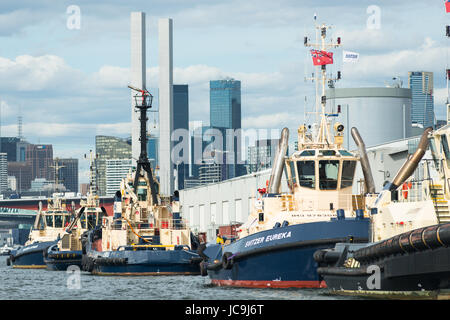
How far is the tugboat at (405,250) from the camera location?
21969 mm

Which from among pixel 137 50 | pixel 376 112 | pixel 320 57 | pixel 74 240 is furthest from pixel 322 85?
pixel 137 50

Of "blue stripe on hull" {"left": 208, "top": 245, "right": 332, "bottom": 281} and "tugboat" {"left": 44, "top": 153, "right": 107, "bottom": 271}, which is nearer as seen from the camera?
"blue stripe on hull" {"left": 208, "top": 245, "right": 332, "bottom": 281}

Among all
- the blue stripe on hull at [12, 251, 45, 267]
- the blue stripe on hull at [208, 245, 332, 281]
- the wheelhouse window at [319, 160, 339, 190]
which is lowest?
the blue stripe on hull at [12, 251, 45, 267]

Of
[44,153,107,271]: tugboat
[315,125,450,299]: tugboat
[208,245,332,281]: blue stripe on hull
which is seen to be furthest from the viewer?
[44,153,107,271]: tugboat

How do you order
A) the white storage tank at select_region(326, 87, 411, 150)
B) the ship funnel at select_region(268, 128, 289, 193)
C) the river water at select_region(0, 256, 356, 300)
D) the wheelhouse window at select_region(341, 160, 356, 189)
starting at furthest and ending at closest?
the white storage tank at select_region(326, 87, 411, 150) < the ship funnel at select_region(268, 128, 289, 193) < the wheelhouse window at select_region(341, 160, 356, 189) < the river water at select_region(0, 256, 356, 300)

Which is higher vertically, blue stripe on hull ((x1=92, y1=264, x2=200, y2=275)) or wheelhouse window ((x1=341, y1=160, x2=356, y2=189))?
wheelhouse window ((x1=341, y1=160, x2=356, y2=189))

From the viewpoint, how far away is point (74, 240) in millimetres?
70062

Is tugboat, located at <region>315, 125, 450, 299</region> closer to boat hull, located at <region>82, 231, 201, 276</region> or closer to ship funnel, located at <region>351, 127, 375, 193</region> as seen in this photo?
ship funnel, located at <region>351, 127, 375, 193</region>

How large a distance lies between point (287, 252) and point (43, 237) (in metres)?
51.3

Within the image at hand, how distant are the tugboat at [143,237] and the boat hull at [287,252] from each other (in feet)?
48.9

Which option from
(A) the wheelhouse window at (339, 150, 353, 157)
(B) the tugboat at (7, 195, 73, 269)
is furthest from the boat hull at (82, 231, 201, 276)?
(B) the tugboat at (7, 195, 73, 269)

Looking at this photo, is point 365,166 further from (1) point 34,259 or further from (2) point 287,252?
(1) point 34,259

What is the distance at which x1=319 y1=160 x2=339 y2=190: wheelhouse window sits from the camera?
113 feet

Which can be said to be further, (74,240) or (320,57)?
(74,240)
